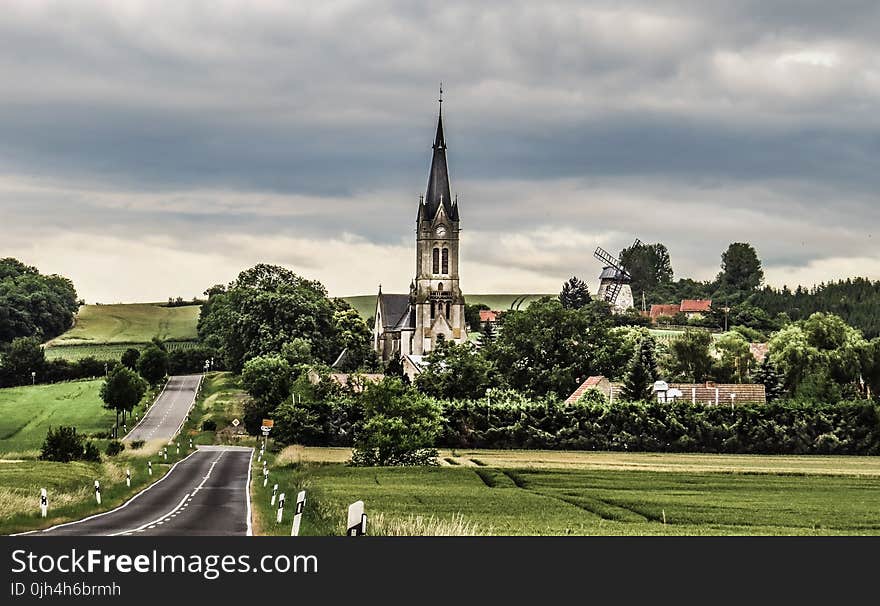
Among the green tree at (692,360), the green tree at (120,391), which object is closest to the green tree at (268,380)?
the green tree at (120,391)

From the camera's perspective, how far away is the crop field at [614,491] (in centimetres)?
3473

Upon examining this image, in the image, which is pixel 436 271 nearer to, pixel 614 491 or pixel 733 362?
pixel 733 362

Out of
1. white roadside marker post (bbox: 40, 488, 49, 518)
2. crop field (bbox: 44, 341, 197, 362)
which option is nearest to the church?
crop field (bbox: 44, 341, 197, 362)

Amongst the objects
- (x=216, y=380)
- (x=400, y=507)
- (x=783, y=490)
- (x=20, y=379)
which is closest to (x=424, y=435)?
(x=783, y=490)

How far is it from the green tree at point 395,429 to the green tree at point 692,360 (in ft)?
201

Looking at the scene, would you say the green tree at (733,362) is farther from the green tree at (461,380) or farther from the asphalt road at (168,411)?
the asphalt road at (168,411)

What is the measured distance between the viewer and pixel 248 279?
160 meters

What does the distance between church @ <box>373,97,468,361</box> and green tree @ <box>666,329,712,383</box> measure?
139ft

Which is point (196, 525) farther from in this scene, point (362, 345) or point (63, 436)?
point (362, 345)

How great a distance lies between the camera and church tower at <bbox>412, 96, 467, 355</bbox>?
167125mm

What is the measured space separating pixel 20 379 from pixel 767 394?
272 ft

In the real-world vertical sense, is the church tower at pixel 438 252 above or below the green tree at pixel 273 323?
above

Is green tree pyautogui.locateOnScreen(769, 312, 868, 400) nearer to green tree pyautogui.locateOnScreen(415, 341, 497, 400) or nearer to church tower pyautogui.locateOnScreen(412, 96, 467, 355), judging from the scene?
green tree pyautogui.locateOnScreen(415, 341, 497, 400)

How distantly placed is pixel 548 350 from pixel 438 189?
199ft
